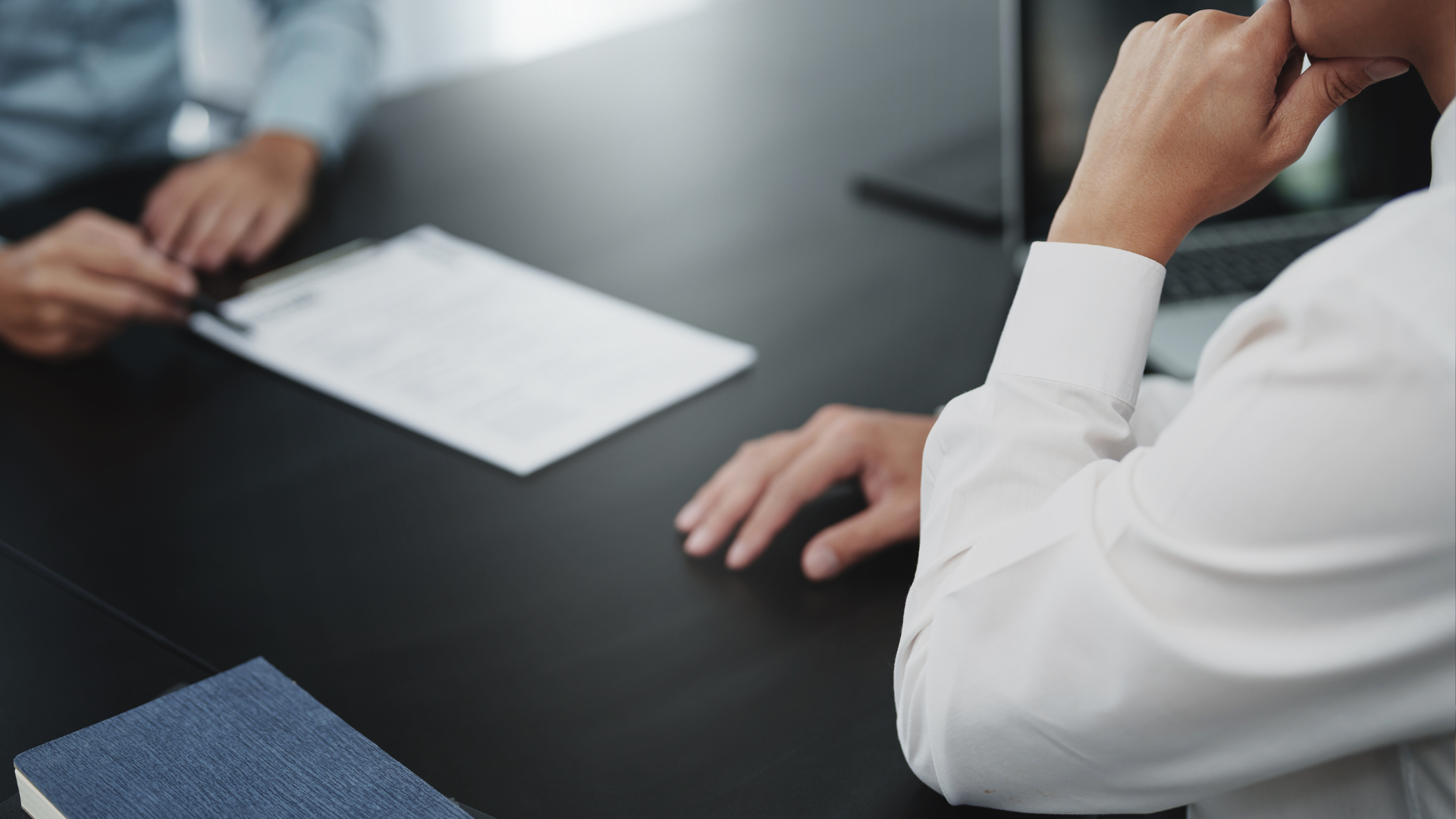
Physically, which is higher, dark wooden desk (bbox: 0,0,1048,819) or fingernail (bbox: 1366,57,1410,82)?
fingernail (bbox: 1366,57,1410,82)

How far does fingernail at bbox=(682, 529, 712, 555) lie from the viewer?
80cm

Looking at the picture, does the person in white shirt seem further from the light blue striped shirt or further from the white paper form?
the light blue striped shirt

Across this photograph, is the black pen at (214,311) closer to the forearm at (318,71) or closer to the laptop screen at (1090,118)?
the forearm at (318,71)

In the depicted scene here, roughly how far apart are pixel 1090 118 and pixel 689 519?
60cm

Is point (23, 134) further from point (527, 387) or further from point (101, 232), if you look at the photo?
point (527, 387)

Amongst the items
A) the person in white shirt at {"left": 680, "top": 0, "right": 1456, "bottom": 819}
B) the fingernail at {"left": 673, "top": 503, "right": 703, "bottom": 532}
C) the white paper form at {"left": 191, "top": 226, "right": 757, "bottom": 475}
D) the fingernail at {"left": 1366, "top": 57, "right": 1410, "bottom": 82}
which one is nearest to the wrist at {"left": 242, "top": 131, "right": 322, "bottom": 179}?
the white paper form at {"left": 191, "top": 226, "right": 757, "bottom": 475}

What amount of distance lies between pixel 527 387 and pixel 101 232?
468 mm

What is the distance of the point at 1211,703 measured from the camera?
48cm

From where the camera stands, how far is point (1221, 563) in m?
0.46

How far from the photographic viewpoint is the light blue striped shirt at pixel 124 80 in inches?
57.9

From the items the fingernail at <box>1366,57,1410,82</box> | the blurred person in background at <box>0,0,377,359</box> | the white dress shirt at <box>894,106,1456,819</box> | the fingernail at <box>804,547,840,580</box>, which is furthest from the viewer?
the blurred person in background at <box>0,0,377,359</box>

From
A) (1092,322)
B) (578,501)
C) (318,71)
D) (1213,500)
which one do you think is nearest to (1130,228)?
(1092,322)

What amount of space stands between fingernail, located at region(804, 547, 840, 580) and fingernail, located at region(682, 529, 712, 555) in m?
0.07

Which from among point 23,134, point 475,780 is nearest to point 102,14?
point 23,134
